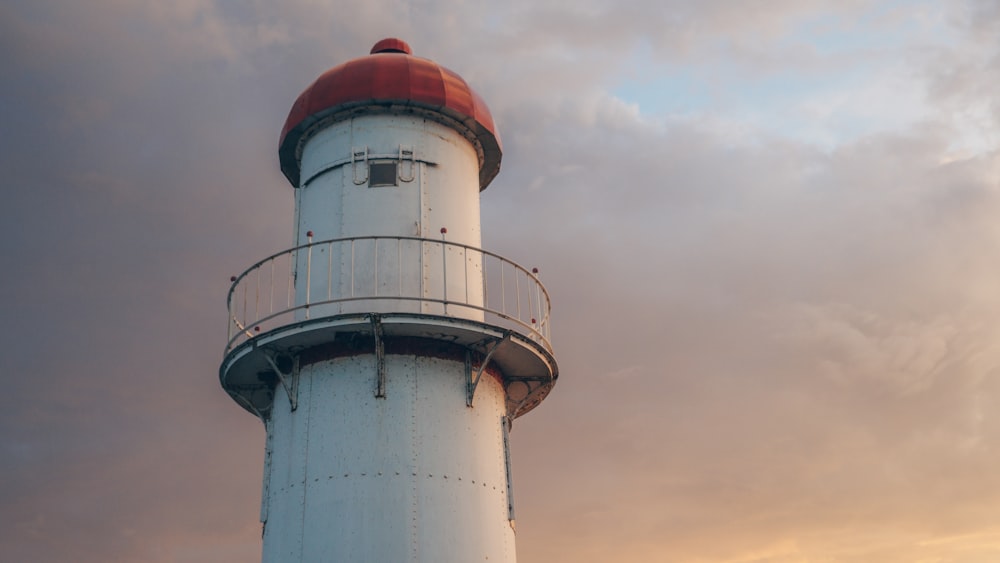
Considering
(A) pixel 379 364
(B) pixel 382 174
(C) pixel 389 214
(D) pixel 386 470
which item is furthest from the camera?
(B) pixel 382 174

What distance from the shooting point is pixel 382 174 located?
19938mm

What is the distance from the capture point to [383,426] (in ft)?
57.6

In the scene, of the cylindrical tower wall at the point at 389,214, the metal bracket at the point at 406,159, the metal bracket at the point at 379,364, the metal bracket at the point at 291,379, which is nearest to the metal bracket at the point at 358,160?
the cylindrical tower wall at the point at 389,214

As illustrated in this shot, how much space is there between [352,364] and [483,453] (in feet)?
9.44

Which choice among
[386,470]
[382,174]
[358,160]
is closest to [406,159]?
[382,174]

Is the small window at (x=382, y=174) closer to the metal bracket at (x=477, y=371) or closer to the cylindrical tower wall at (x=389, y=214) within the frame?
the cylindrical tower wall at (x=389, y=214)

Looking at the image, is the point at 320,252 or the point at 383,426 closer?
the point at 383,426

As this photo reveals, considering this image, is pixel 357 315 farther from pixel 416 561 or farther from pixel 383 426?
pixel 416 561

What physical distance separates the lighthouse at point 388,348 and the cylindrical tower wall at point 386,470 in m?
0.02

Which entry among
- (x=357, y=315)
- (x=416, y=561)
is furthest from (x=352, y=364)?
(x=416, y=561)

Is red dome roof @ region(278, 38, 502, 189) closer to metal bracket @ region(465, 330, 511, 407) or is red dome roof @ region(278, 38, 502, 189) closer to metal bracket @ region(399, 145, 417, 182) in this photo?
metal bracket @ region(399, 145, 417, 182)

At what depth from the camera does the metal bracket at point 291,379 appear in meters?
18.1

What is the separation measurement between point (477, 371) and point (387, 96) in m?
5.88

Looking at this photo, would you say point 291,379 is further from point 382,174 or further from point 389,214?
point 382,174
